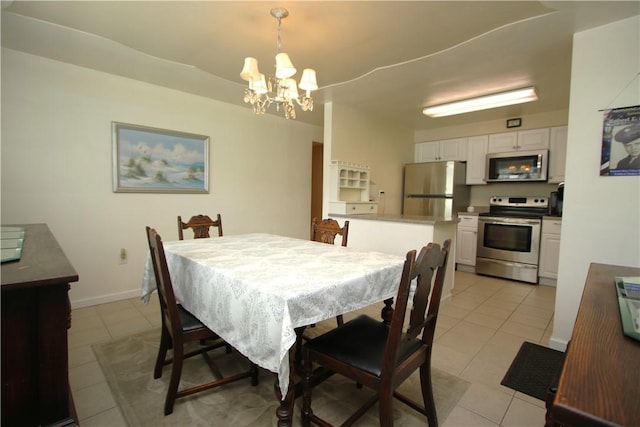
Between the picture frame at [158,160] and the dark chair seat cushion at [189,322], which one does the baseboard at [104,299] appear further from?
the dark chair seat cushion at [189,322]

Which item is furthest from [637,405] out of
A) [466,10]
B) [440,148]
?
[440,148]

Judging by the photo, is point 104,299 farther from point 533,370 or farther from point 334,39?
point 533,370

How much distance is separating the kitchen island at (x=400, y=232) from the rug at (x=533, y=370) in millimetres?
1042

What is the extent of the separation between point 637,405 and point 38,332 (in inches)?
60.1

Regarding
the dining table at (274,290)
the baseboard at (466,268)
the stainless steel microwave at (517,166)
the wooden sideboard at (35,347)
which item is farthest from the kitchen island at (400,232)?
the wooden sideboard at (35,347)

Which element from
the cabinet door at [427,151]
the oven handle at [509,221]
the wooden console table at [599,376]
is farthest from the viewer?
Result: the cabinet door at [427,151]

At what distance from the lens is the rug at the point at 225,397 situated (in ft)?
5.05

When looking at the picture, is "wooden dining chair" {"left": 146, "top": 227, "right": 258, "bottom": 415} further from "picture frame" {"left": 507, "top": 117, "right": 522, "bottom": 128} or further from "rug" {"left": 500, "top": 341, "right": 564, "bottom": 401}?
"picture frame" {"left": 507, "top": 117, "right": 522, "bottom": 128}

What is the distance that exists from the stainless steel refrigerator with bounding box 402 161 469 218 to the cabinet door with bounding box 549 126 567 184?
1148 mm

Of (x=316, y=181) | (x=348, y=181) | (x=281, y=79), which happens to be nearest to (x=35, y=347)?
(x=281, y=79)

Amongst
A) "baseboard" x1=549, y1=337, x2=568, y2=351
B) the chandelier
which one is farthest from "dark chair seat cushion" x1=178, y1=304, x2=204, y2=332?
"baseboard" x1=549, y1=337, x2=568, y2=351

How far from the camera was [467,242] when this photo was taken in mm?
4602

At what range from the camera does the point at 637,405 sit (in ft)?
1.70

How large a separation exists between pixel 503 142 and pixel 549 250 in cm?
173
